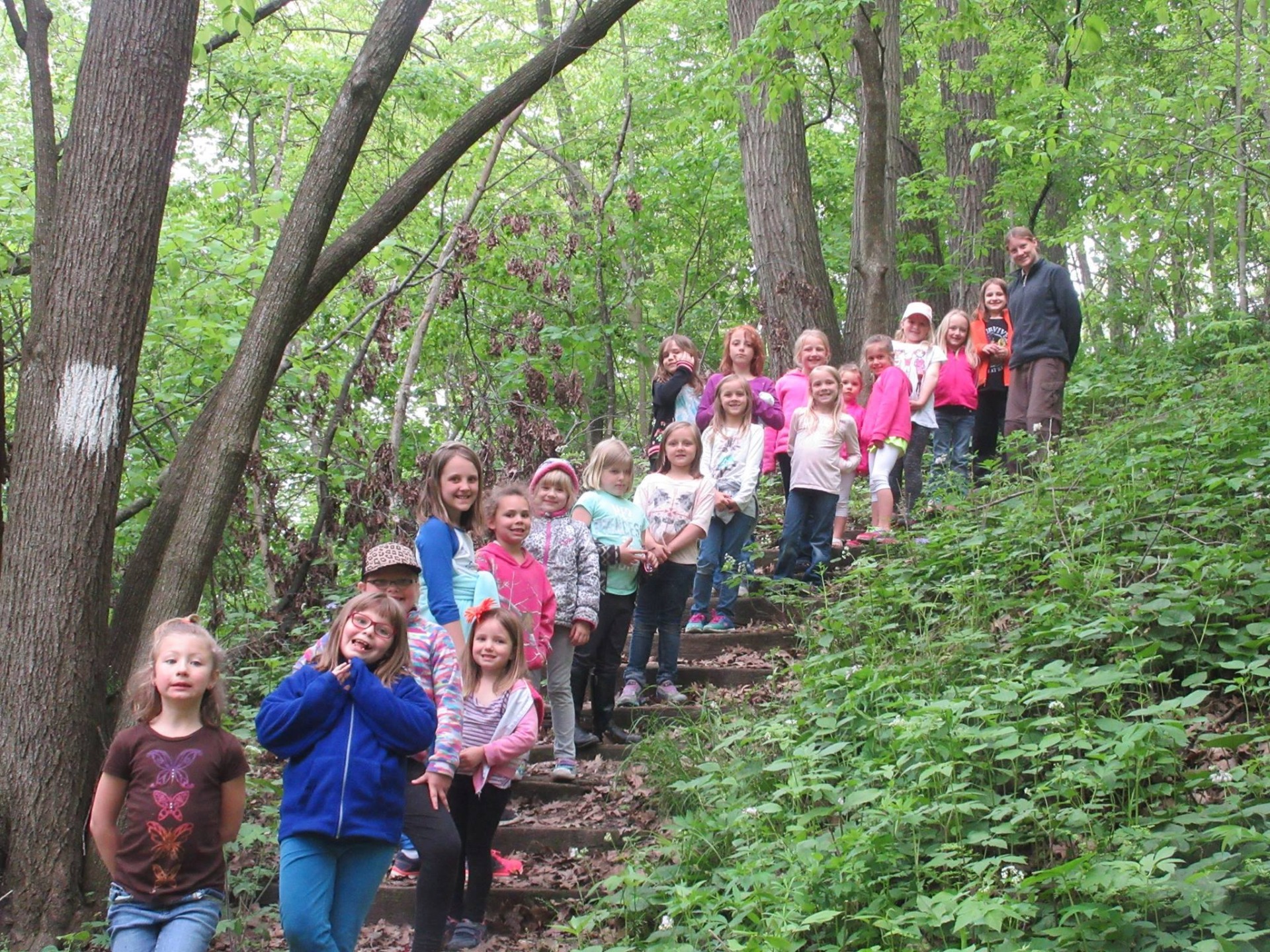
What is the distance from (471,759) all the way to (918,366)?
5.35 meters

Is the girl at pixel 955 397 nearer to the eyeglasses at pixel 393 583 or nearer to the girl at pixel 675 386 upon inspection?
the girl at pixel 675 386

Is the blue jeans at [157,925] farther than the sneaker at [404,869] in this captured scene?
No

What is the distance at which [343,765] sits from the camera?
12.0ft

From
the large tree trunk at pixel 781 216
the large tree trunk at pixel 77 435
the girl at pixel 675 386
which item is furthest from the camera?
the large tree trunk at pixel 781 216

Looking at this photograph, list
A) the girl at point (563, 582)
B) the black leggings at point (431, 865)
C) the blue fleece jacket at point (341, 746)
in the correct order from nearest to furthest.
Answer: the blue fleece jacket at point (341, 746) < the black leggings at point (431, 865) < the girl at point (563, 582)

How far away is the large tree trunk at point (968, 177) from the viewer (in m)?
12.9

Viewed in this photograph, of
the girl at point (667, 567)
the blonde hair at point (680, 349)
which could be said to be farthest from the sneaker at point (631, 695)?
the blonde hair at point (680, 349)

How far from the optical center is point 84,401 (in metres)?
4.60

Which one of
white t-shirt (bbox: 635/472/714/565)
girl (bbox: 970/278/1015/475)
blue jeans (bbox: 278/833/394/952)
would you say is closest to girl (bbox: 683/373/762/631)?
white t-shirt (bbox: 635/472/714/565)

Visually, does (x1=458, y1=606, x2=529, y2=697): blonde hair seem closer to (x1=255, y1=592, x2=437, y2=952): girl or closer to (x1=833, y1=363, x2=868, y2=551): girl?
(x1=255, y1=592, x2=437, y2=952): girl

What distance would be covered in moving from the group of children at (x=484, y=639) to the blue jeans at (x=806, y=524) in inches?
0.9

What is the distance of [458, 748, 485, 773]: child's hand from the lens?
14.9 ft

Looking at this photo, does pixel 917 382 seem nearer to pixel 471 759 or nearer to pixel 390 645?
pixel 471 759

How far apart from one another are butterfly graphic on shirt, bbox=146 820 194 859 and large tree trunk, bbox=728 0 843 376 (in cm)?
747
